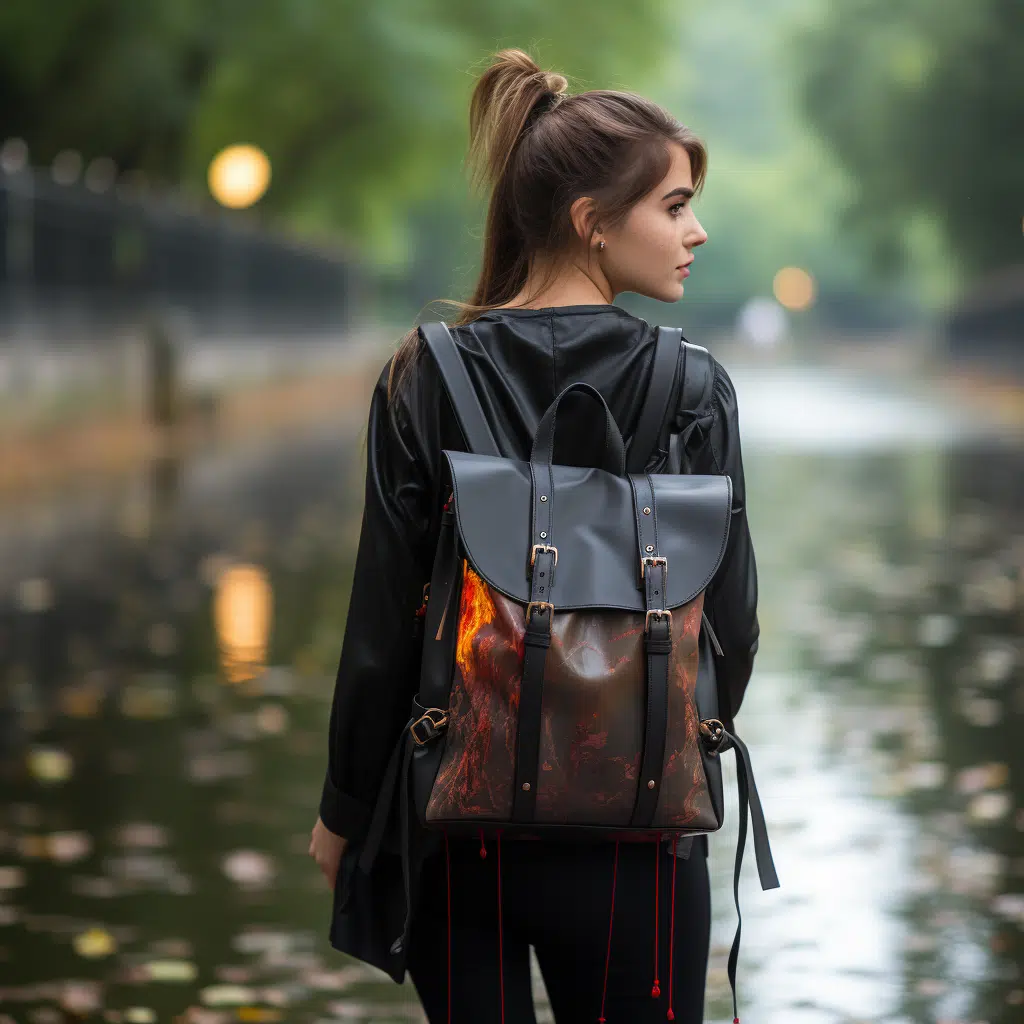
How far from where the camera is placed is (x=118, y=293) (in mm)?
25281

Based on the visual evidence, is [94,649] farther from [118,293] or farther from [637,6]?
[637,6]

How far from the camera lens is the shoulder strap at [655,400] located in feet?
7.91

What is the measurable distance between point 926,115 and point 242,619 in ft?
140

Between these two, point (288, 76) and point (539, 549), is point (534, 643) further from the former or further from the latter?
point (288, 76)

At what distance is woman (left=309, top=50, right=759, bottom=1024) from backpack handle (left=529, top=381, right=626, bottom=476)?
63 millimetres

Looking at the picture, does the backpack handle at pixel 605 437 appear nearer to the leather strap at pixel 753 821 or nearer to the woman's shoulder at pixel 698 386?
the woman's shoulder at pixel 698 386

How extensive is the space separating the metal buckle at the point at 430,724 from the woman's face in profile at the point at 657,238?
1.94 ft

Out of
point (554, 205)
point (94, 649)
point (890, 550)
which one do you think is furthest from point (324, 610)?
point (554, 205)

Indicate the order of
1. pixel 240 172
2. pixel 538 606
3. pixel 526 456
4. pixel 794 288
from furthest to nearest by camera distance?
pixel 794 288
pixel 240 172
pixel 526 456
pixel 538 606

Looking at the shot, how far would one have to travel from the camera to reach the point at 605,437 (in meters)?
2.39

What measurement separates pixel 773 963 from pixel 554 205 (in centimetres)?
268

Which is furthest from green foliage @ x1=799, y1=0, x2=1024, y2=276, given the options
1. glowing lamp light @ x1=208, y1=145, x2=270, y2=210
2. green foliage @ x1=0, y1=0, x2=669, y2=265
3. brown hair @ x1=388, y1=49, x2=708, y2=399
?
brown hair @ x1=388, y1=49, x2=708, y2=399

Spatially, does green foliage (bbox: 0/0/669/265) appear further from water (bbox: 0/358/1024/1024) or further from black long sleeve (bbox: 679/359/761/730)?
black long sleeve (bbox: 679/359/761/730)

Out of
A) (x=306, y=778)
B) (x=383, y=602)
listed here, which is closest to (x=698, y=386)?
(x=383, y=602)
